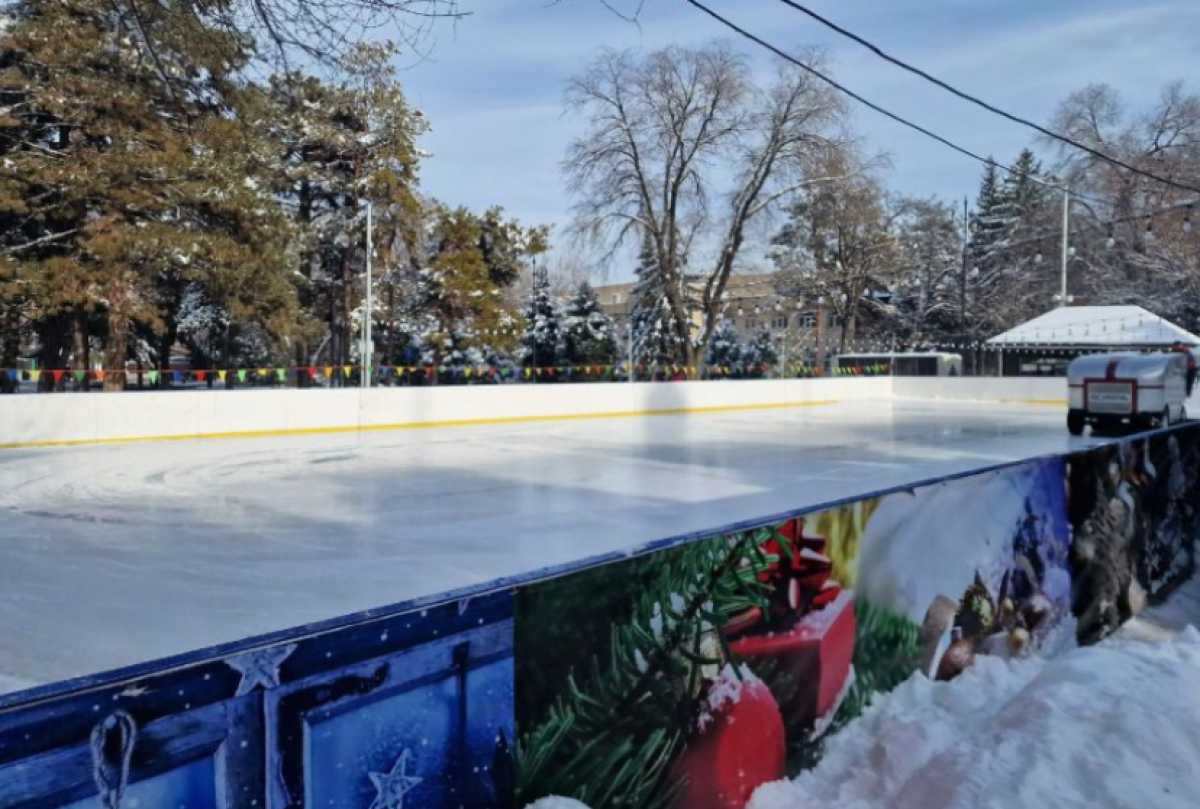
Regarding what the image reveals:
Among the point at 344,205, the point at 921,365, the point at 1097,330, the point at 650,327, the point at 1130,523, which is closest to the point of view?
the point at 1130,523

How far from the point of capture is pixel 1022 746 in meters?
3.68

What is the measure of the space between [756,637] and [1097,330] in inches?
1372

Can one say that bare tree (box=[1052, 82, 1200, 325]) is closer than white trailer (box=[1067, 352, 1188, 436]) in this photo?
No

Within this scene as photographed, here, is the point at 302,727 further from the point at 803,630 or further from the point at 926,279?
the point at 926,279

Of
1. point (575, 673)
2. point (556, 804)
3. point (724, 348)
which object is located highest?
point (724, 348)

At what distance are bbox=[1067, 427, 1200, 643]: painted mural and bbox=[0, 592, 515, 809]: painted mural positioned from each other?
4.39 meters

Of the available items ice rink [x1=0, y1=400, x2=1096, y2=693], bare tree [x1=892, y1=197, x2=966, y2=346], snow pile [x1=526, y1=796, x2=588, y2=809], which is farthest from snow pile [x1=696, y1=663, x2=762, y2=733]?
bare tree [x1=892, y1=197, x2=966, y2=346]

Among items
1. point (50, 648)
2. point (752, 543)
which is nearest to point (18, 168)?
point (50, 648)

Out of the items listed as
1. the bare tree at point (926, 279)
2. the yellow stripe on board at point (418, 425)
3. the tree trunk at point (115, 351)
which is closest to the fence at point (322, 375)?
the tree trunk at point (115, 351)

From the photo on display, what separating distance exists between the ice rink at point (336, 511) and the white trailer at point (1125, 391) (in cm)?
73

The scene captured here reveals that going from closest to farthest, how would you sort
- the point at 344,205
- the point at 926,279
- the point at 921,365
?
the point at 344,205, the point at 921,365, the point at 926,279

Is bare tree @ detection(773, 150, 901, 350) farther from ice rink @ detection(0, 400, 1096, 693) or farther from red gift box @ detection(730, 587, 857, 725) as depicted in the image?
red gift box @ detection(730, 587, 857, 725)

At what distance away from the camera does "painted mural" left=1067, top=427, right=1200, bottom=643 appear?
18.7ft

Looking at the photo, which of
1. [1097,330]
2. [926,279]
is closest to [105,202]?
[1097,330]
